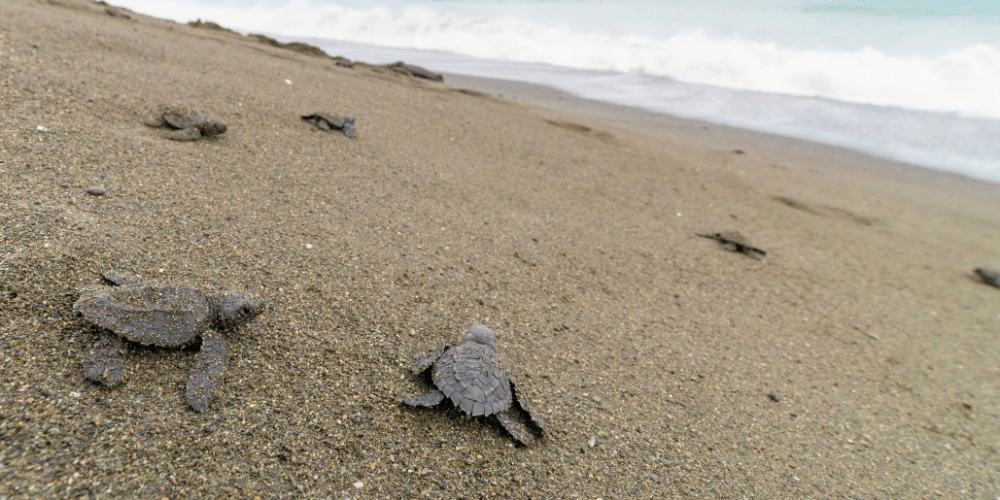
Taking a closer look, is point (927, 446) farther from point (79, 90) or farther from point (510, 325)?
point (79, 90)

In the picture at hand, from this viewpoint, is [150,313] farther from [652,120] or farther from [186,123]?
[652,120]

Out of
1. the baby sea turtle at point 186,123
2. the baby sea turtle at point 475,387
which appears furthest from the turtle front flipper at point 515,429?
the baby sea turtle at point 186,123

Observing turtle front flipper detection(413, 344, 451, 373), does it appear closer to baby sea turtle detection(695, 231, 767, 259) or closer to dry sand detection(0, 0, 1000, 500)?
dry sand detection(0, 0, 1000, 500)

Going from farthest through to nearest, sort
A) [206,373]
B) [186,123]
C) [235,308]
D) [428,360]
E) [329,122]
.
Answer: [329,122], [186,123], [428,360], [235,308], [206,373]

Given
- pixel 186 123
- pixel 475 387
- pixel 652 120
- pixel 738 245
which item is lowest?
pixel 475 387

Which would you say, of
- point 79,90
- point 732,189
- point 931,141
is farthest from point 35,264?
point 931,141

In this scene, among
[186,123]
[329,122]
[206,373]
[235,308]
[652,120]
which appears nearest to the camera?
[206,373]

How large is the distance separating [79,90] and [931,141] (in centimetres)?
1121

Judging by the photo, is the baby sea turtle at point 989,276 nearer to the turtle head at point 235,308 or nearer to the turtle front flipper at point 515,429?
the turtle front flipper at point 515,429

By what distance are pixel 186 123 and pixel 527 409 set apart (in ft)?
9.73

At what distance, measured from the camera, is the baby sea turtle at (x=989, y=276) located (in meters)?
4.38

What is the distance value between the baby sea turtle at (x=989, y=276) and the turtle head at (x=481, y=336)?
4.96 metres

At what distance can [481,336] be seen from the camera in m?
2.28

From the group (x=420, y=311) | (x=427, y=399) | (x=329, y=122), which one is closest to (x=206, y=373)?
(x=427, y=399)
